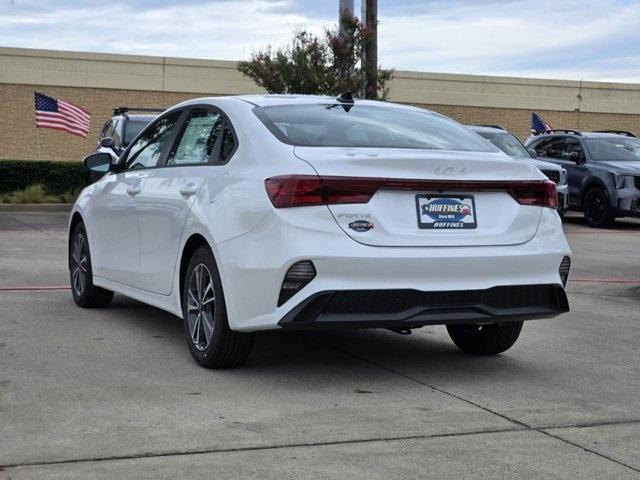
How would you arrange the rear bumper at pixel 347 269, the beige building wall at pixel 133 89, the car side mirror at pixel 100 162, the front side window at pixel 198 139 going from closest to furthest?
the rear bumper at pixel 347 269
the front side window at pixel 198 139
the car side mirror at pixel 100 162
the beige building wall at pixel 133 89

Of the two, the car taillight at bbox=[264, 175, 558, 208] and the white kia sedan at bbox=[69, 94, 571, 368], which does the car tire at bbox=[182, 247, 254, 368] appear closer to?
the white kia sedan at bbox=[69, 94, 571, 368]

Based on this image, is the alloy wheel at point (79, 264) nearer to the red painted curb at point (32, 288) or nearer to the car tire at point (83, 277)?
the car tire at point (83, 277)

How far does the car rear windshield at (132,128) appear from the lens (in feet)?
61.6

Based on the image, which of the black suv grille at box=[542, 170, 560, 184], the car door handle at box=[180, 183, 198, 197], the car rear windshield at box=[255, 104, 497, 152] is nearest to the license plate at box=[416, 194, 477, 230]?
the car rear windshield at box=[255, 104, 497, 152]

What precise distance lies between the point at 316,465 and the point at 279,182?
1.85 m

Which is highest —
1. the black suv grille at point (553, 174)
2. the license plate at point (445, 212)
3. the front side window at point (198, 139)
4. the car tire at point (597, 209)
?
the front side window at point (198, 139)

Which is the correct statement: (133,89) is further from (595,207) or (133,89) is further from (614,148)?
(595,207)

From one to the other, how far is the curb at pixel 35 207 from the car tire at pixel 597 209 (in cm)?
977

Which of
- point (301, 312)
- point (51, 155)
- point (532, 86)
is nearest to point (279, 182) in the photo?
point (301, 312)

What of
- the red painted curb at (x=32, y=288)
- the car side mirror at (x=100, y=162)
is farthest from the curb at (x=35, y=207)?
the car side mirror at (x=100, y=162)

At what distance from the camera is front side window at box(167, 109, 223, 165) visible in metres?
7.28

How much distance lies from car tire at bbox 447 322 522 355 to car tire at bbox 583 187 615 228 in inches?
549

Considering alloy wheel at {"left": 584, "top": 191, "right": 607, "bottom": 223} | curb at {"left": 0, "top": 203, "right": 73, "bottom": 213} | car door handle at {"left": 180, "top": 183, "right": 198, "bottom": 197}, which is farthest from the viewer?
curb at {"left": 0, "top": 203, "right": 73, "bottom": 213}

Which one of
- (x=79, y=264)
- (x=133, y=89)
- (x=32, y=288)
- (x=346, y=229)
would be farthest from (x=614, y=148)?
(x=133, y=89)
